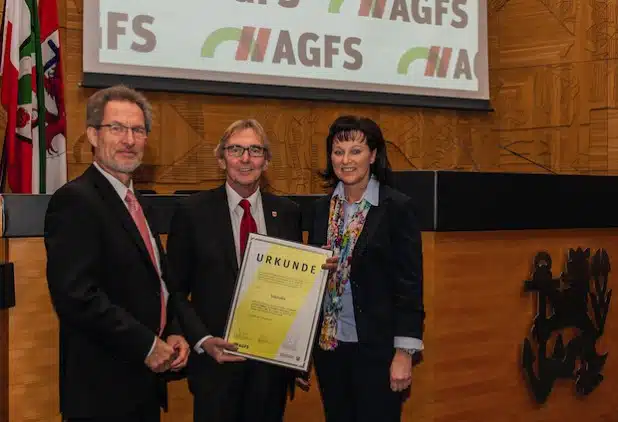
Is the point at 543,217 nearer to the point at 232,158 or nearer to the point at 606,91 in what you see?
the point at 232,158

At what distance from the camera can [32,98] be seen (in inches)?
153

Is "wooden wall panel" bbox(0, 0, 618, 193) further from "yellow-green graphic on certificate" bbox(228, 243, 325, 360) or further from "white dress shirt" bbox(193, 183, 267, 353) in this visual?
"yellow-green graphic on certificate" bbox(228, 243, 325, 360)

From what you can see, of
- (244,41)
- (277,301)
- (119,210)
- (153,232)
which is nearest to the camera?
(119,210)

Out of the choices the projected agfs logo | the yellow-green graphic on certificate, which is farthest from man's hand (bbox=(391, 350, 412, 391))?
the projected agfs logo

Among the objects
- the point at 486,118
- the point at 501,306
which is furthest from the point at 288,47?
the point at 501,306

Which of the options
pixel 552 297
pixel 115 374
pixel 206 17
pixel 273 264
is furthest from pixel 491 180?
pixel 206 17

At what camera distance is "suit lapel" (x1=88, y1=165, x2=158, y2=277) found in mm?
2016

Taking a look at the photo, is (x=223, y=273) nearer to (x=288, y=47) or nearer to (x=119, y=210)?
(x=119, y=210)

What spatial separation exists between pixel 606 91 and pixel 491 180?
2532mm

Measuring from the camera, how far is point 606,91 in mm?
5297

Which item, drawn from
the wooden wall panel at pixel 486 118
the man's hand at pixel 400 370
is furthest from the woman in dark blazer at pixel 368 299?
the wooden wall panel at pixel 486 118

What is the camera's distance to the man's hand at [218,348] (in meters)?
2.18

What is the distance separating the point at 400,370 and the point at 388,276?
0.27 metres

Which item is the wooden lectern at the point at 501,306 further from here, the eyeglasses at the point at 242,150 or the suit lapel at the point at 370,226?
the suit lapel at the point at 370,226
